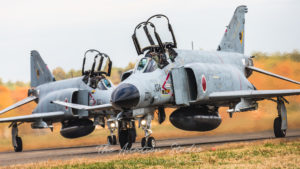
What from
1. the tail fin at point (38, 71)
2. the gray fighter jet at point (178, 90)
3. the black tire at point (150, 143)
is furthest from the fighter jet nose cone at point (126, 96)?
the tail fin at point (38, 71)

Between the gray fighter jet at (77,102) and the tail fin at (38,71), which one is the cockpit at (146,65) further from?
the tail fin at (38,71)

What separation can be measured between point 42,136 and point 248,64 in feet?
33.6

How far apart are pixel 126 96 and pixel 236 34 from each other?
856cm

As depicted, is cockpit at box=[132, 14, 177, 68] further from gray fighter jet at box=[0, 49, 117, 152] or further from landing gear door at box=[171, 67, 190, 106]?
gray fighter jet at box=[0, 49, 117, 152]

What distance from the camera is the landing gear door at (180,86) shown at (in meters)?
15.1

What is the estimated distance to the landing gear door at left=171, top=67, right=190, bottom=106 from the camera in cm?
1514

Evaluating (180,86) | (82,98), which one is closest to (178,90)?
(180,86)

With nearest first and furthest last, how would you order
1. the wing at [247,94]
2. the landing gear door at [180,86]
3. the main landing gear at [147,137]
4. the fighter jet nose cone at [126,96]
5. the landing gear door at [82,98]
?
1. the fighter jet nose cone at [126,96]
2. the main landing gear at [147,137]
3. the landing gear door at [180,86]
4. the wing at [247,94]
5. the landing gear door at [82,98]

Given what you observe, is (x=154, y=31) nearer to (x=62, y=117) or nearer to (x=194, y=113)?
(x=194, y=113)

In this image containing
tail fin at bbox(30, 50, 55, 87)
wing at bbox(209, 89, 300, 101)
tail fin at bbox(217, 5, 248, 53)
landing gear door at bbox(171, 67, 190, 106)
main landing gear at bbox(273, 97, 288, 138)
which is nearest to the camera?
landing gear door at bbox(171, 67, 190, 106)

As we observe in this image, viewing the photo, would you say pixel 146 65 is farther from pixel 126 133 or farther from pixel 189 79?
pixel 126 133

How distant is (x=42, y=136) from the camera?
2466cm

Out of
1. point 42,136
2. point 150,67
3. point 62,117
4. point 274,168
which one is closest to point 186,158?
point 274,168

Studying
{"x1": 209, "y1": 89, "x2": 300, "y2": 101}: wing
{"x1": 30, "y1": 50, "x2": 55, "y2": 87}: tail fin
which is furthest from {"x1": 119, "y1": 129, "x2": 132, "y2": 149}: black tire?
{"x1": 30, "y1": 50, "x2": 55, "y2": 87}: tail fin
